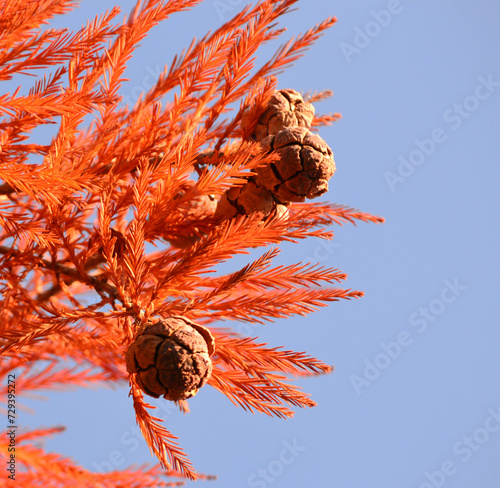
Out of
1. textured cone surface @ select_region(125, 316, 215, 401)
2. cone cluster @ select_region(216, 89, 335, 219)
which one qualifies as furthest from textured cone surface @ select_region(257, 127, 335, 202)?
textured cone surface @ select_region(125, 316, 215, 401)

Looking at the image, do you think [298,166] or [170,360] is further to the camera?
[298,166]

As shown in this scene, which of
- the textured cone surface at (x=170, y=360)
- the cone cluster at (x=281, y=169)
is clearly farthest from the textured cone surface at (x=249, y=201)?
the textured cone surface at (x=170, y=360)

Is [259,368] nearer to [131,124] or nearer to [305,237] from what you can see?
[305,237]

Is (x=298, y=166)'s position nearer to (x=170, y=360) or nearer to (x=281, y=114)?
(x=281, y=114)

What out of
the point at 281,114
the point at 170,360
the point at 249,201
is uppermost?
the point at 281,114

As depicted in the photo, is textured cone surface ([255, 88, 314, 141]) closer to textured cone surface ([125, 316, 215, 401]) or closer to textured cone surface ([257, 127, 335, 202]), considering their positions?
textured cone surface ([257, 127, 335, 202])

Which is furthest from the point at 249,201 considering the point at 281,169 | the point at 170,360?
the point at 170,360
